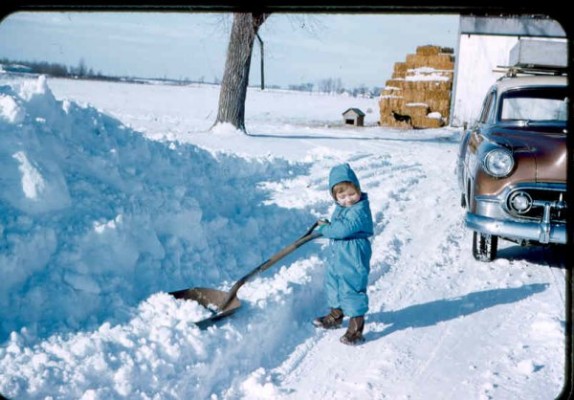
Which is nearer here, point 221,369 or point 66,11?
point 66,11

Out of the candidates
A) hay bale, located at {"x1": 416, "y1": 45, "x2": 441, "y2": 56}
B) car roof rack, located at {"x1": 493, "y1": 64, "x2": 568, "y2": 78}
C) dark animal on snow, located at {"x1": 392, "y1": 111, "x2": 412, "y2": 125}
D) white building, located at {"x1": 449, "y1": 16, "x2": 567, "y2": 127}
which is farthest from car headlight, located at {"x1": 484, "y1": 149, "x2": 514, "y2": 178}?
hay bale, located at {"x1": 416, "y1": 45, "x2": 441, "y2": 56}

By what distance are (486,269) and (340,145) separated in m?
7.97

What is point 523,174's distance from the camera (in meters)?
4.96

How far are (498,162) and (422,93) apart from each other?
18.5 m

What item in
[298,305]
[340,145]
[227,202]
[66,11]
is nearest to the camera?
[66,11]

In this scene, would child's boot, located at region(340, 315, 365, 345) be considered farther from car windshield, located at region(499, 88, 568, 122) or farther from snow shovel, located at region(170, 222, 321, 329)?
car windshield, located at region(499, 88, 568, 122)

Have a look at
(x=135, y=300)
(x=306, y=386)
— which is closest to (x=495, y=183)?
(x=306, y=386)

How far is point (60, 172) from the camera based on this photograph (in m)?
4.38

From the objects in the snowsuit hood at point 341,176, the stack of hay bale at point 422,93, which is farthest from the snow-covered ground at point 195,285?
the stack of hay bale at point 422,93

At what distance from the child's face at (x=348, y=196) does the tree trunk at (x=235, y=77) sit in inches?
392

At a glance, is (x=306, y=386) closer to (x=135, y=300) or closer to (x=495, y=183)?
(x=135, y=300)

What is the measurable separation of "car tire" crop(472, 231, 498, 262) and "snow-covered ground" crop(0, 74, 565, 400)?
5.4 inches

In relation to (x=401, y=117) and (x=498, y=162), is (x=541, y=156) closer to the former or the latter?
(x=498, y=162)

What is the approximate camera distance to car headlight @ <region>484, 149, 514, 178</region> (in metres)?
5.02
